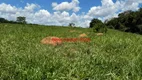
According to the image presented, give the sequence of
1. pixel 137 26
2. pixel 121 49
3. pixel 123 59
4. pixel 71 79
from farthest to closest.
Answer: pixel 137 26 < pixel 121 49 < pixel 123 59 < pixel 71 79

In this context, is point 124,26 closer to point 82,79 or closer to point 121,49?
point 121,49

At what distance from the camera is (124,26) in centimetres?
6675

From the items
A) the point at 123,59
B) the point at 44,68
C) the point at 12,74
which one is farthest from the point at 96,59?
the point at 12,74

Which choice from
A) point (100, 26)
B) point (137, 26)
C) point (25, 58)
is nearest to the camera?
point (25, 58)

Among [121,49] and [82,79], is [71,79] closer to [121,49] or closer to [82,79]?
[82,79]

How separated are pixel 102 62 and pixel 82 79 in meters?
2.68

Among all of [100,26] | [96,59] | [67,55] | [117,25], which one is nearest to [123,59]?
[96,59]

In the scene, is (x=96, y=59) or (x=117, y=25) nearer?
(x=96, y=59)

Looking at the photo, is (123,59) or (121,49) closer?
(123,59)

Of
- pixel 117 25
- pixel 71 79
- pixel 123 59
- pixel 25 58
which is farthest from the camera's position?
pixel 117 25

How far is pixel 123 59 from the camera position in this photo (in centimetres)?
1239

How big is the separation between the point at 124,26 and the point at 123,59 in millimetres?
55656

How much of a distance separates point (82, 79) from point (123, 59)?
4.16 metres

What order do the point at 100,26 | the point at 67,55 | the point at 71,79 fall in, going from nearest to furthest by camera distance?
the point at 71,79
the point at 67,55
the point at 100,26
